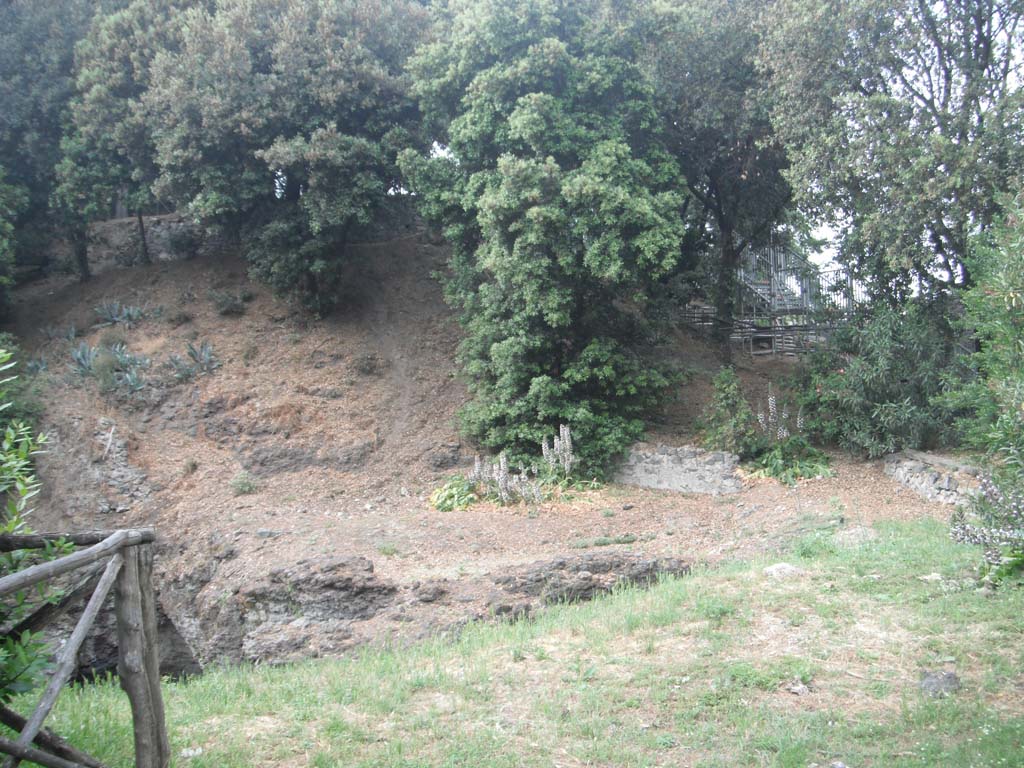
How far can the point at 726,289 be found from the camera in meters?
22.0

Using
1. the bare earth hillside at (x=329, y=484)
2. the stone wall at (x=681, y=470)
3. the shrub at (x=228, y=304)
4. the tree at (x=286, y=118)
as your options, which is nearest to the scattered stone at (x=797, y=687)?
the bare earth hillside at (x=329, y=484)

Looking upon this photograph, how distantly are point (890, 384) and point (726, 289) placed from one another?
23.4 feet

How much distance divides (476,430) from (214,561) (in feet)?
19.1

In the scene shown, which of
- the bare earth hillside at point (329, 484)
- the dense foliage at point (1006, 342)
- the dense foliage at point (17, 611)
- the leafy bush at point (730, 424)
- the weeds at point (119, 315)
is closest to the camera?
the dense foliage at point (17, 611)

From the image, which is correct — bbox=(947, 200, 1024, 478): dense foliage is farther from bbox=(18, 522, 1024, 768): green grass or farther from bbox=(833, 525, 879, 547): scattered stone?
bbox=(833, 525, 879, 547): scattered stone

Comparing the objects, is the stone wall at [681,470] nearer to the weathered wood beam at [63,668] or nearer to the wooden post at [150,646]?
the wooden post at [150,646]

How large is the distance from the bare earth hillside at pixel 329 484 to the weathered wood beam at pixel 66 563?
5.29 m

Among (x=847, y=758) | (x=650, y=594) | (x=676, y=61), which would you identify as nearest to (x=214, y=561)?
(x=650, y=594)

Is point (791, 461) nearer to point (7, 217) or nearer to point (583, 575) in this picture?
point (583, 575)

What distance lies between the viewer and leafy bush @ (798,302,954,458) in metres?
15.1

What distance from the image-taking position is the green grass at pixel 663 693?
208 inches

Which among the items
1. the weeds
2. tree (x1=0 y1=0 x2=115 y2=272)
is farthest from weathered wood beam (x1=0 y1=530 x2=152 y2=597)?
tree (x1=0 y1=0 x2=115 y2=272)

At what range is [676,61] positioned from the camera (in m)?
19.2

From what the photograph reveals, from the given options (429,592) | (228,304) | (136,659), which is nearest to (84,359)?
(228,304)
